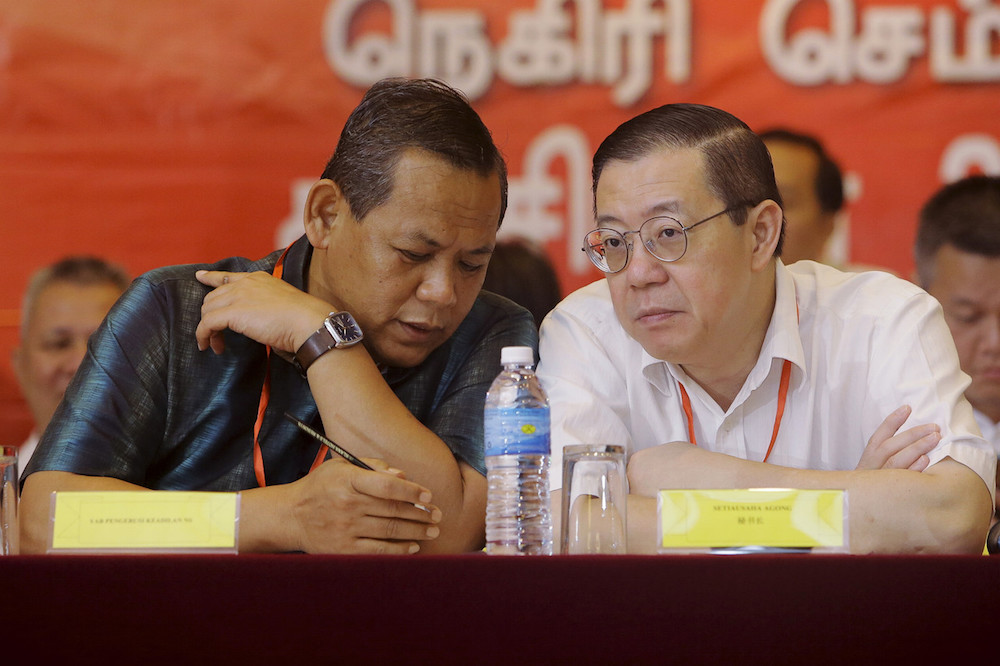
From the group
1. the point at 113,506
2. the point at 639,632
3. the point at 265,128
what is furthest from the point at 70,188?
the point at 639,632

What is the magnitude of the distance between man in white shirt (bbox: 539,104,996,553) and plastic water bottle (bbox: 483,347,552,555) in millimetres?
139

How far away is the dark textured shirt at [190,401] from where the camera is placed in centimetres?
179

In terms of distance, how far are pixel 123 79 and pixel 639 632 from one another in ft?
10.1

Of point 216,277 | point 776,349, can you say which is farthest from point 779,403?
point 216,277

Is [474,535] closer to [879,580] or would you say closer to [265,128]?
[879,580]

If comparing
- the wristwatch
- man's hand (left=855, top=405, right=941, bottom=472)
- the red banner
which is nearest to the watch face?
the wristwatch

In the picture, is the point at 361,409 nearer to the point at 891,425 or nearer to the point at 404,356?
the point at 404,356

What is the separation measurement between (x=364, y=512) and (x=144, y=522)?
0.36 m

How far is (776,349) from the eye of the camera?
1956mm

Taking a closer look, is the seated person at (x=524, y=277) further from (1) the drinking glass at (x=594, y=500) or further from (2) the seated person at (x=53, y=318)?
(1) the drinking glass at (x=594, y=500)

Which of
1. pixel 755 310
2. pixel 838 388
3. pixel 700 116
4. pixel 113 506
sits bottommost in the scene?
pixel 113 506

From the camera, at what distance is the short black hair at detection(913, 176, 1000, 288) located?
3.41 metres

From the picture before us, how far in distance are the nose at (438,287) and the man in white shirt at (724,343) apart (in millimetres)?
263

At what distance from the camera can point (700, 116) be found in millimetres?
1964
